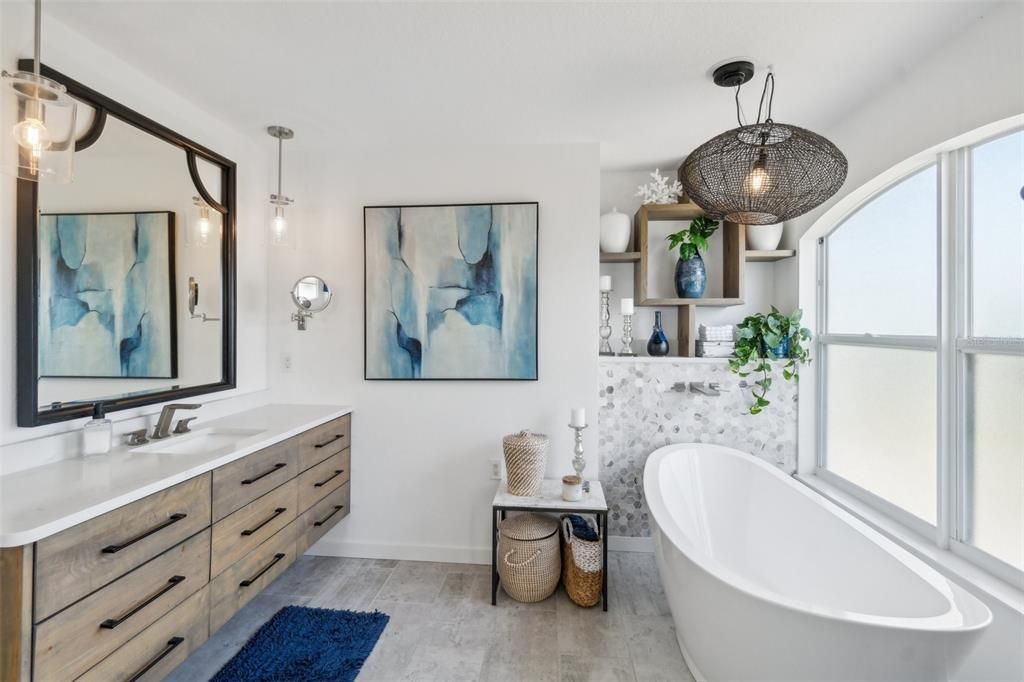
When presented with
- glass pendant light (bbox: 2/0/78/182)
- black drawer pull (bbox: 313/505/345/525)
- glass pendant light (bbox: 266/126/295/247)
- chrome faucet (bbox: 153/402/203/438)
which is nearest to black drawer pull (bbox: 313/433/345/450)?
black drawer pull (bbox: 313/505/345/525)

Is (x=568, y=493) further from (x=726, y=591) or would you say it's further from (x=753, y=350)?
(x=753, y=350)

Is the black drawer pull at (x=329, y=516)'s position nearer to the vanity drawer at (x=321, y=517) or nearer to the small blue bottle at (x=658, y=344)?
the vanity drawer at (x=321, y=517)

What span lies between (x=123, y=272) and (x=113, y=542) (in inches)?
43.9

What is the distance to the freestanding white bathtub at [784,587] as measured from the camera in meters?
Answer: 1.13

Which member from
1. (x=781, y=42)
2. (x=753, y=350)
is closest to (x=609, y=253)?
(x=753, y=350)

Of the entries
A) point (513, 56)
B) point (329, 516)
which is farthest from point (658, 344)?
point (329, 516)

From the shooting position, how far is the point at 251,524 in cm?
181

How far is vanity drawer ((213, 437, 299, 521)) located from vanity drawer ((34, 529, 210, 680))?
13 cm

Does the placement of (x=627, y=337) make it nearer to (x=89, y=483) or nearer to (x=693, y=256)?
(x=693, y=256)

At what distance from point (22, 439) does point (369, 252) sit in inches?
63.7

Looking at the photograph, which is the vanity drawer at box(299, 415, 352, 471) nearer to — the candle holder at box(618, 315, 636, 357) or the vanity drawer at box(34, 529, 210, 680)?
the vanity drawer at box(34, 529, 210, 680)

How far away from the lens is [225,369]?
2.37m

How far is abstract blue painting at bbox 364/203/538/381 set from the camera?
2.56 metres

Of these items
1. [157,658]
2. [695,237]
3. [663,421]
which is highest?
[695,237]
